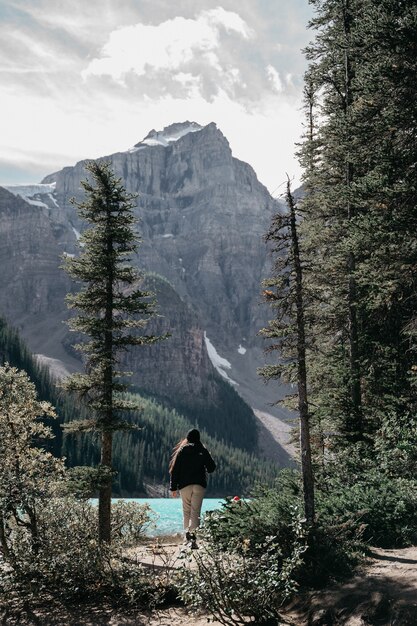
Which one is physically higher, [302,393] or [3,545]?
[302,393]

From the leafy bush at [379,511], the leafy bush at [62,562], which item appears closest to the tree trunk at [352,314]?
the leafy bush at [379,511]

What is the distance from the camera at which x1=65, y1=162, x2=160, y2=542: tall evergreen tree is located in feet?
40.8

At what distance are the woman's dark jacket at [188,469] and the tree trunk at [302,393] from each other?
1917mm

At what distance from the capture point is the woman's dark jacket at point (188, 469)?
10695mm

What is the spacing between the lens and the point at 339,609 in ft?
22.2

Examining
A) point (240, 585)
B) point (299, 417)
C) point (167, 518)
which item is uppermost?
point (299, 417)

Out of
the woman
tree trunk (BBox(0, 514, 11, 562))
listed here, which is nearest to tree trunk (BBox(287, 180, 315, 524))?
the woman

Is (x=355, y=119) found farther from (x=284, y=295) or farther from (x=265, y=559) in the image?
(x=265, y=559)

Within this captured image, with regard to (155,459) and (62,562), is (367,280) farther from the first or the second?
(155,459)

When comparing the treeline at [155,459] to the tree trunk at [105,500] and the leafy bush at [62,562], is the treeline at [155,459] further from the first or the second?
the leafy bush at [62,562]

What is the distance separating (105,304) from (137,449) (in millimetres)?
119797

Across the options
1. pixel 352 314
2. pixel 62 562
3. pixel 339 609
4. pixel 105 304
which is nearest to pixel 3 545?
pixel 62 562

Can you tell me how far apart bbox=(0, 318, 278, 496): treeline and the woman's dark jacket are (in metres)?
95.5

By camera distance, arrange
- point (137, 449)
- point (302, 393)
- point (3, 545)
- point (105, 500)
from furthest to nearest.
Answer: point (137, 449)
point (105, 500)
point (302, 393)
point (3, 545)
